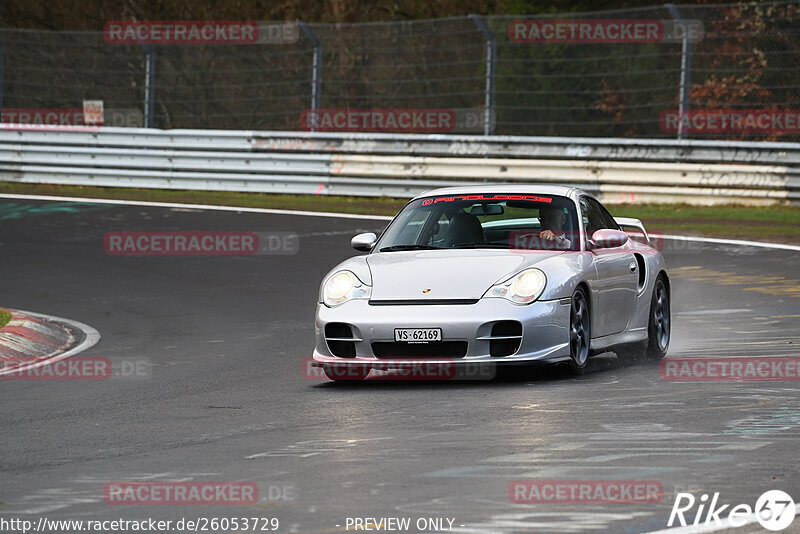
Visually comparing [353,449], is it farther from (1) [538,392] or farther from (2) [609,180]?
(2) [609,180]

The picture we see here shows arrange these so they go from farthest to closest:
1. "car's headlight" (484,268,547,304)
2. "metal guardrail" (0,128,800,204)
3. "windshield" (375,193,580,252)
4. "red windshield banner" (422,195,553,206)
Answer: "metal guardrail" (0,128,800,204) → "red windshield banner" (422,195,553,206) → "windshield" (375,193,580,252) → "car's headlight" (484,268,547,304)

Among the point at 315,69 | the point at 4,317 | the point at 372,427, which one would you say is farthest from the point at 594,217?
the point at 315,69

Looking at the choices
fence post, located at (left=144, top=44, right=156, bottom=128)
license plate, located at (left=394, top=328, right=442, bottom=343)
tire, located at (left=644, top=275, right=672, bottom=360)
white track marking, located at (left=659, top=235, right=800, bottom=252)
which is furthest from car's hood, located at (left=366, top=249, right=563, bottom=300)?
fence post, located at (left=144, top=44, right=156, bottom=128)

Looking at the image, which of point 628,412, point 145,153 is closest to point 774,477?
point 628,412

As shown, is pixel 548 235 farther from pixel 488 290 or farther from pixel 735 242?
pixel 735 242

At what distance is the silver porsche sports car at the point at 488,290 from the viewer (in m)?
9.29

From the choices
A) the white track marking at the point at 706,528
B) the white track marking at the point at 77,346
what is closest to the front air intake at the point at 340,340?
the white track marking at the point at 77,346

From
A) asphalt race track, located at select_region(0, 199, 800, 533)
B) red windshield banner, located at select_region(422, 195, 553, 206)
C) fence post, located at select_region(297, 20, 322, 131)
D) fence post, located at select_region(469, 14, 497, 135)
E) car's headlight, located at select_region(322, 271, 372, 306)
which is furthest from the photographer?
fence post, located at select_region(297, 20, 322, 131)

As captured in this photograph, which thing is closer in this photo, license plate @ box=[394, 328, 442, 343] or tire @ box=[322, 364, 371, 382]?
license plate @ box=[394, 328, 442, 343]

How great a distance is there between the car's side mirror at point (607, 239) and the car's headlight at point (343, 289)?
5.68 ft

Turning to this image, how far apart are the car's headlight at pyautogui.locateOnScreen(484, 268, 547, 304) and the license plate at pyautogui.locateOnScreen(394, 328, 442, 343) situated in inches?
16.3

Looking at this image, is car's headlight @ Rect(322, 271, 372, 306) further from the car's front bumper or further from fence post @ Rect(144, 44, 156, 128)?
fence post @ Rect(144, 44, 156, 128)

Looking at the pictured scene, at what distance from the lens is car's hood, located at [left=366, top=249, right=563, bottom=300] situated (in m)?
9.41

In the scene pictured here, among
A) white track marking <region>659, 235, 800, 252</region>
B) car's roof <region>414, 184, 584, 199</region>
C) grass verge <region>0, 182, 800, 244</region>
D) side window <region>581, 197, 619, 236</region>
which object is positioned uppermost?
car's roof <region>414, 184, 584, 199</region>
